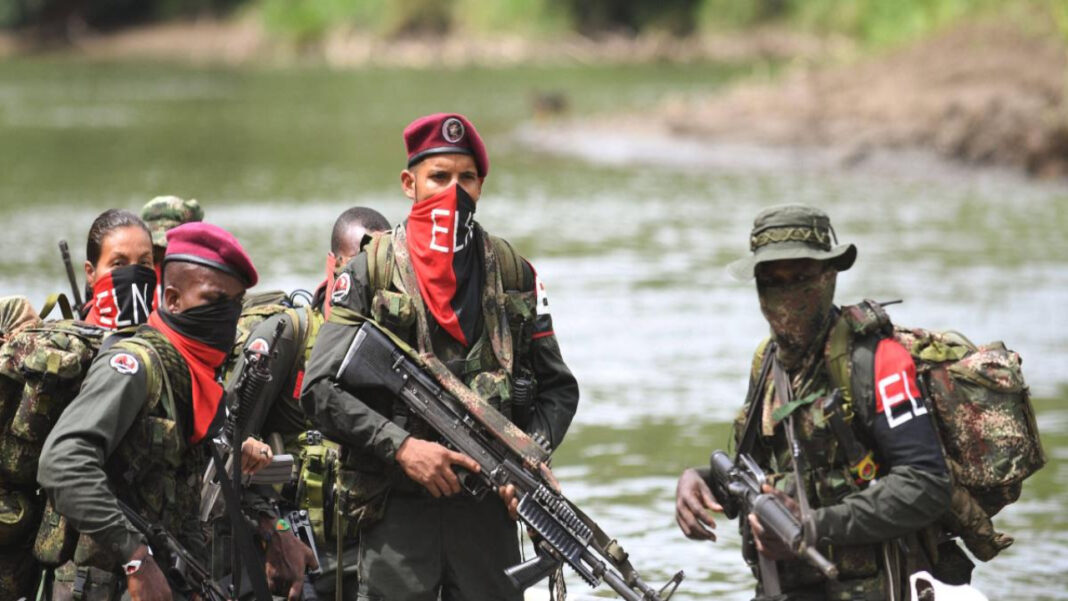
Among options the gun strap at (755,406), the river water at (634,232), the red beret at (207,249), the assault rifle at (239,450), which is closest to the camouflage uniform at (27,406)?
the red beret at (207,249)

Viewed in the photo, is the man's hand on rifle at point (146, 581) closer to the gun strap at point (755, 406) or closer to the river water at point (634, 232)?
the gun strap at point (755, 406)

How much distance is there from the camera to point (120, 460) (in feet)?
16.8

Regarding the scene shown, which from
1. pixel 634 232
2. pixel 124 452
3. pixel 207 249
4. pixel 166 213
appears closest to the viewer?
pixel 124 452

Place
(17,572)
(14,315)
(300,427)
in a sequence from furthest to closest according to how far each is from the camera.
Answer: (300,427)
(14,315)
(17,572)

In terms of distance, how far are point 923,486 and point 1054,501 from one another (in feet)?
20.9

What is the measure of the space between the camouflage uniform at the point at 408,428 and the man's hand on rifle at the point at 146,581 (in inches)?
23.2

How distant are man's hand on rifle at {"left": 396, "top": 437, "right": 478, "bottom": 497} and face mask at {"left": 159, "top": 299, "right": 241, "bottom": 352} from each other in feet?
2.15

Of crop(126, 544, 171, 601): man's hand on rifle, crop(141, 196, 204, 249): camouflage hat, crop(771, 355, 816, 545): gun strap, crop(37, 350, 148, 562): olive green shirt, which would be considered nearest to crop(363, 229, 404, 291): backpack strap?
crop(37, 350, 148, 562): olive green shirt

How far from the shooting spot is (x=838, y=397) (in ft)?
16.2

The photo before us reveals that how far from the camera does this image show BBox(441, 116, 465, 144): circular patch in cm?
542

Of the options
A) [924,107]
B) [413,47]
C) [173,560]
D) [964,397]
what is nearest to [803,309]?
[964,397]

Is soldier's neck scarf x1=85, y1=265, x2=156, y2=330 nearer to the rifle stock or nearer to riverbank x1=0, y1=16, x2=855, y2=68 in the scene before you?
the rifle stock

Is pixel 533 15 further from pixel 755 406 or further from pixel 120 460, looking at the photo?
pixel 120 460

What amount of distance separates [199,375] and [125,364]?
0.99ft
